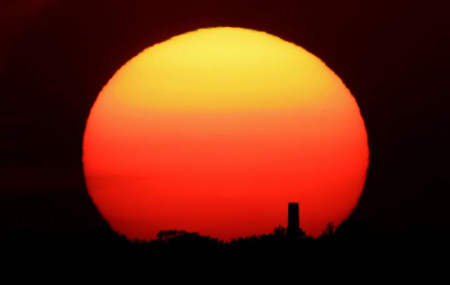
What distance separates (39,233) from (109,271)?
17.7 feet

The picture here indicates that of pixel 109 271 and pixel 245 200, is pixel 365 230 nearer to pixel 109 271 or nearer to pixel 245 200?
pixel 245 200

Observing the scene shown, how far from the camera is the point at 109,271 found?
28.9 m

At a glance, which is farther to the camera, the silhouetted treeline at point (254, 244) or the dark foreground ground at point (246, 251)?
the silhouetted treeline at point (254, 244)

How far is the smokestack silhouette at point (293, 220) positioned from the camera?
29984mm

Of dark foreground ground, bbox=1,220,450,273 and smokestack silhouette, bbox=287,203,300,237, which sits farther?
smokestack silhouette, bbox=287,203,300,237

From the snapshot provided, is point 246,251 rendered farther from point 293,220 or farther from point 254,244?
point 293,220

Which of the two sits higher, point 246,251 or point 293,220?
point 293,220

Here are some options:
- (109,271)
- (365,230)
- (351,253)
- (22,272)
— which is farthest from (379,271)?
(22,272)

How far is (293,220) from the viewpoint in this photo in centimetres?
3008

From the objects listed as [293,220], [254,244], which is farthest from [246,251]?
[293,220]

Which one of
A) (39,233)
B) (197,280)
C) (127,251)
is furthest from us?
(39,233)

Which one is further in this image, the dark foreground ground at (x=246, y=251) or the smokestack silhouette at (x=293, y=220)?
the smokestack silhouette at (x=293, y=220)

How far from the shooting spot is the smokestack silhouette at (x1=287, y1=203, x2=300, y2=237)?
1180 inches

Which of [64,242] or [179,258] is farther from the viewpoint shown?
[64,242]
